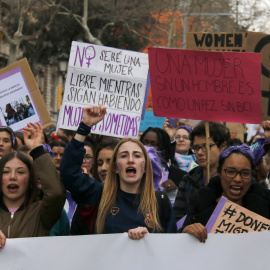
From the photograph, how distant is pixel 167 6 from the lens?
32.7 m

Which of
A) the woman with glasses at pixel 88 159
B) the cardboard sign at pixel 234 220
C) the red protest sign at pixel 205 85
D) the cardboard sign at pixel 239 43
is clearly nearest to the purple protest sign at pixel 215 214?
the cardboard sign at pixel 234 220

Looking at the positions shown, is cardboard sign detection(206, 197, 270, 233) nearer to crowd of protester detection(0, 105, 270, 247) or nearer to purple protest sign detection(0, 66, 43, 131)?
crowd of protester detection(0, 105, 270, 247)

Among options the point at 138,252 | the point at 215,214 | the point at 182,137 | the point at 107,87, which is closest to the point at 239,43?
the point at 107,87

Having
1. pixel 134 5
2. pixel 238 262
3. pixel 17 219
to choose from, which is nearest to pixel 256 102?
pixel 238 262

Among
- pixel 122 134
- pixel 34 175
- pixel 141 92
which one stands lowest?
pixel 34 175

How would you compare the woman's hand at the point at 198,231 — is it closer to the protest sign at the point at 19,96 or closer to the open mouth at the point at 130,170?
the open mouth at the point at 130,170

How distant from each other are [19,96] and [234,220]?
11.4 ft

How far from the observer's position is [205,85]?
5594 mm

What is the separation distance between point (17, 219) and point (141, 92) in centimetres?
337

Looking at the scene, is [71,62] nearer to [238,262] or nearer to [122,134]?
[122,134]

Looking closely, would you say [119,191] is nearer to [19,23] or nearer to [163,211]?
[163,211]

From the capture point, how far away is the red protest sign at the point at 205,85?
551 cm

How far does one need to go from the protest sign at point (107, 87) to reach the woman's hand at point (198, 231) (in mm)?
2939

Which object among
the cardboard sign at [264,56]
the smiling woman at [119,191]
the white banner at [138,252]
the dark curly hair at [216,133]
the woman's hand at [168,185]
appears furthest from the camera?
the cardboard sign at [264,56]
